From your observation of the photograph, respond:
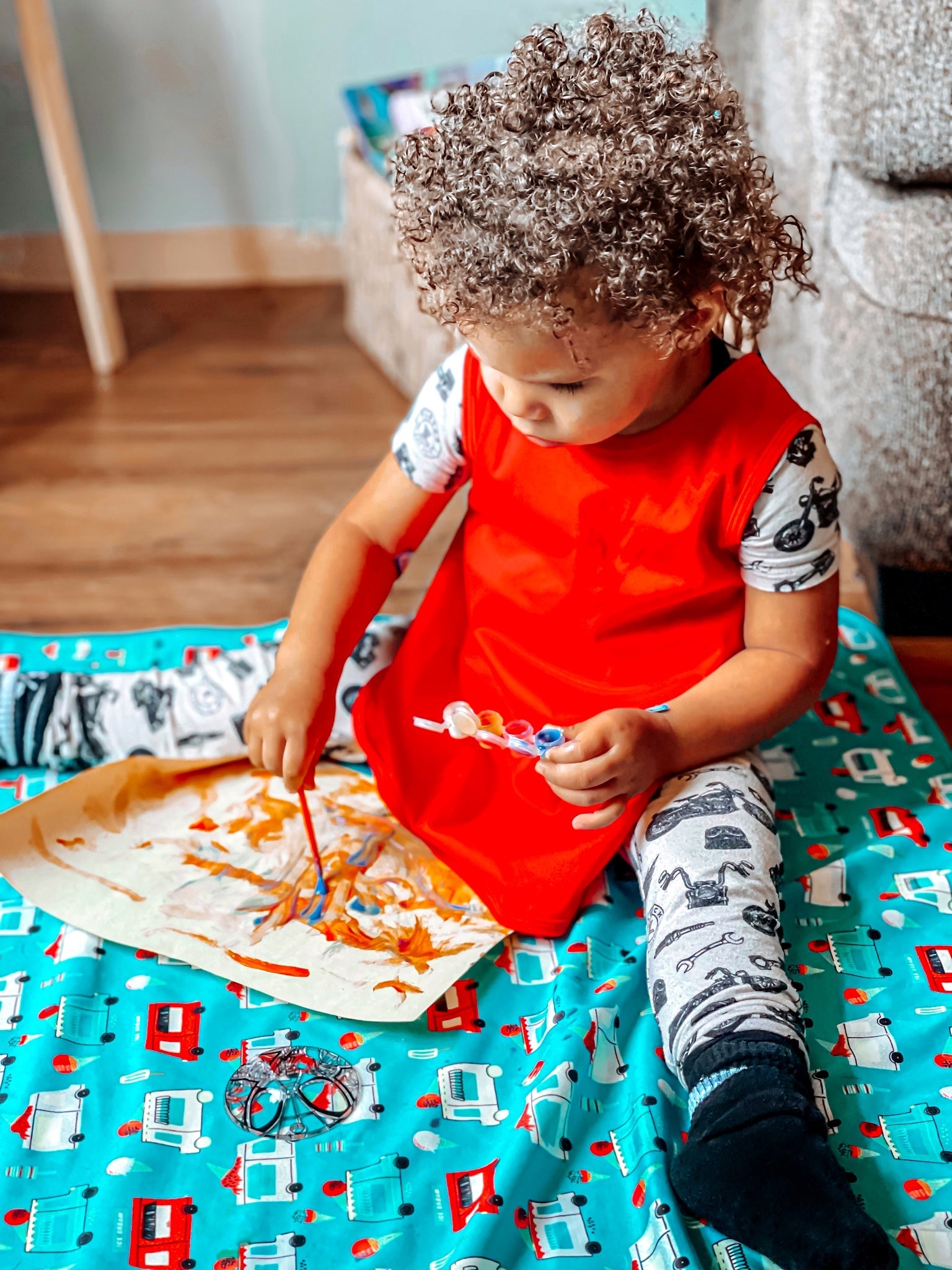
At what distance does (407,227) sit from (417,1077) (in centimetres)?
51

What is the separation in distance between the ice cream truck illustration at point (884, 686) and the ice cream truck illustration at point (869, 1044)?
337 millimetres

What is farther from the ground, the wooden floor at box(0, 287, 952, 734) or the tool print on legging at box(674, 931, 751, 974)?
the tool print on legging at box(674, 931, 751, 974)

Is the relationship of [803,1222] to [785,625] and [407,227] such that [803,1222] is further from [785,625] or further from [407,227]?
[407,227]

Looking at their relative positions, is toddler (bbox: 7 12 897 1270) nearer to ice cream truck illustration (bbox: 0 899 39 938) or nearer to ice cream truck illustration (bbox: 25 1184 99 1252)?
ice cream truck illustration (bbox: 0 899 39 938)

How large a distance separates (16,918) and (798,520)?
58 centimetres

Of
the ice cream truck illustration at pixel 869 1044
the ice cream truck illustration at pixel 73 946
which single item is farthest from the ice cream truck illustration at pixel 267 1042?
the ice cream truck illustration at pixel 869 1044

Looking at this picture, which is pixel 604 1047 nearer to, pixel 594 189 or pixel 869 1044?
pixel 869 1044

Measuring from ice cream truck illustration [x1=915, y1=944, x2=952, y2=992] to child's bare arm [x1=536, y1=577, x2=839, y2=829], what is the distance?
0.57 feet

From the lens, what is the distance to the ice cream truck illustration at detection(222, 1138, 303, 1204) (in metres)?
0.66

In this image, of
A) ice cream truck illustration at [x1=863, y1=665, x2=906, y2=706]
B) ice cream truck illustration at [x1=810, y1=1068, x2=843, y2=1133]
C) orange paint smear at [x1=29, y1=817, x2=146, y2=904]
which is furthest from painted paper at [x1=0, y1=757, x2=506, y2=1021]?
ice cream truck illustration at [x1=863, y1=665, x2=906, y2=706]

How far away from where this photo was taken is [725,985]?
0.67 meters

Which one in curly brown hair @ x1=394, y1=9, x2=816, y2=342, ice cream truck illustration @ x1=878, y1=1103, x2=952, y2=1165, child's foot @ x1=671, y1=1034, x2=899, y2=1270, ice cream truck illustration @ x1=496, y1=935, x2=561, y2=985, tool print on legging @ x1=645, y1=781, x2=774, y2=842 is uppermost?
curly brown hair @ x1=394, y1=9, x2=816, y2=342

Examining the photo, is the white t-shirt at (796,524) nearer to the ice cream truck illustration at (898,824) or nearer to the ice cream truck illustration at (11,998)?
the ice cream truck illustration at (898,824)

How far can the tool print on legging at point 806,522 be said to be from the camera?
76 cm
